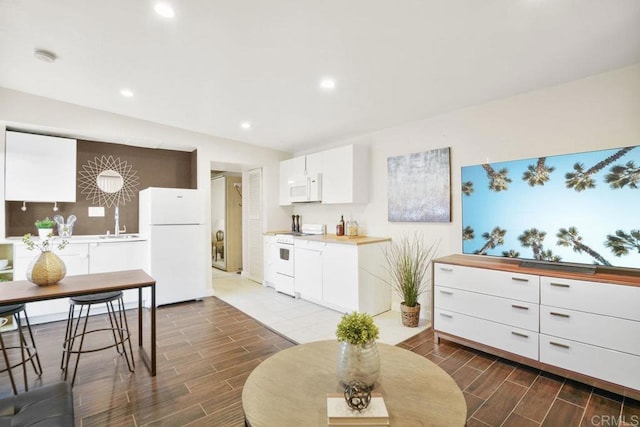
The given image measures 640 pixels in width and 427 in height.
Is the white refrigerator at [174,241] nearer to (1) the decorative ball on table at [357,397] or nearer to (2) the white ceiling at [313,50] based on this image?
(2) the white ceiling at [313,50]

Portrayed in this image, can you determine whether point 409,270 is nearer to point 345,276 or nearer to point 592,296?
point 345,276

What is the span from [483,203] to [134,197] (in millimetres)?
4915

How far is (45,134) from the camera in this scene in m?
3.96

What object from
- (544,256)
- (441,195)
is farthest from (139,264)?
(544,256)

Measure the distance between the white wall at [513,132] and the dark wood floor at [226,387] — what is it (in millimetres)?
1351

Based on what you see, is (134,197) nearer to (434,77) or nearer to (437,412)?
(434,77)

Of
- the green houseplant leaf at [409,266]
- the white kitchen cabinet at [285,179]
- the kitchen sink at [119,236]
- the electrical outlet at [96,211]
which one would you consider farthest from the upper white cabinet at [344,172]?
the electrical outlet at [96,211]

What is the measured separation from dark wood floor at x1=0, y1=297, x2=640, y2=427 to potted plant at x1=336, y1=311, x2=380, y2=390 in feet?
3.46

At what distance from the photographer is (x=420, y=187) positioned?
145 inches

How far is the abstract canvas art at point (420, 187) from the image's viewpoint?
346 cm

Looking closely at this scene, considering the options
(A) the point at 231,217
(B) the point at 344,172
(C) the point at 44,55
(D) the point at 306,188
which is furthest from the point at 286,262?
(C) the point at 44,55

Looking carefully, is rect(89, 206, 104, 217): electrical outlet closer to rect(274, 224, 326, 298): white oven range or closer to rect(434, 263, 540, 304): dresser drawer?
rect(274, 224, 326, 298): white oven range

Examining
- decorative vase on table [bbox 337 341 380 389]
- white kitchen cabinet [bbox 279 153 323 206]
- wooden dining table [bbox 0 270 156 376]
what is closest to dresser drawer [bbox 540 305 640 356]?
decorative vase on table [bbox 337 341 380 389]

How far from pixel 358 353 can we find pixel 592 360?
1978mm
